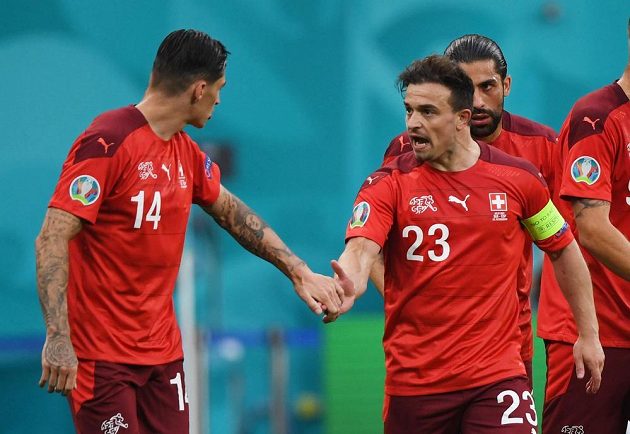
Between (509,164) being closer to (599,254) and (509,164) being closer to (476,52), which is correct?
(599,254)

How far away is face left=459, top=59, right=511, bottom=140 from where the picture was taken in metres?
6.46

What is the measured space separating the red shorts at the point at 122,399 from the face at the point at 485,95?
2.03 m

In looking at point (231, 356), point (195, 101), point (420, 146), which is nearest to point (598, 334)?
point (420, 146)

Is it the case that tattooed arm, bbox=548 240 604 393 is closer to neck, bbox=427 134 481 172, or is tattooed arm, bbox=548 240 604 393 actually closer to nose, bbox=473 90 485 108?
neck, bbox=427 134 481 172

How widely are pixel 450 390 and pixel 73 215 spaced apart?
186cm

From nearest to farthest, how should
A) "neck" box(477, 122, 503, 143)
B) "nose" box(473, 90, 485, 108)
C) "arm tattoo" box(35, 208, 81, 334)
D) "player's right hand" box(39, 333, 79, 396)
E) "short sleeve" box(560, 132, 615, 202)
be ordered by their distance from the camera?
"player's right hand" box(39, 333, 79, 396), "arm tattoo" box(35, 208, 81, 334), "short sleeve" box(560, 132, 615, 202), "nose" box(473, 90, 485, 108), "neck" box(477, 122, 503, 143)

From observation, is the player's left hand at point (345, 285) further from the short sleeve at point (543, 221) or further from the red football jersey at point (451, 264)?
the short sleeve at point (543, 221)

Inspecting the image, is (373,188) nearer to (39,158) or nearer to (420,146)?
(420,146)

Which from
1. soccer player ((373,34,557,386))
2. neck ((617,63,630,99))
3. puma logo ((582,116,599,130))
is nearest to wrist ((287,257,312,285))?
soccer player ((373,34,557,386))

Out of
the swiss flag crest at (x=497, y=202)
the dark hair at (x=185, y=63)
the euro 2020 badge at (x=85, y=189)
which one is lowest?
the swiss flag crest at (x=497, y=202)

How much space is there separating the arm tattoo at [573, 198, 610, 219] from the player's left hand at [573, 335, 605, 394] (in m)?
0.59

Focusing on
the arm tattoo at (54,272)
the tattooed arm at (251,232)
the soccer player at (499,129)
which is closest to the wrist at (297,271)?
the tattooed arm at (251,232)

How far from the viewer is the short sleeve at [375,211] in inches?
219

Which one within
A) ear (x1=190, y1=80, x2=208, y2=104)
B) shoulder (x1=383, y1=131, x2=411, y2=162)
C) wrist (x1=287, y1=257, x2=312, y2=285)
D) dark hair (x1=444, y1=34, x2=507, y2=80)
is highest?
dark hair (x1=444, y1=34, x2=507, y2=80)
